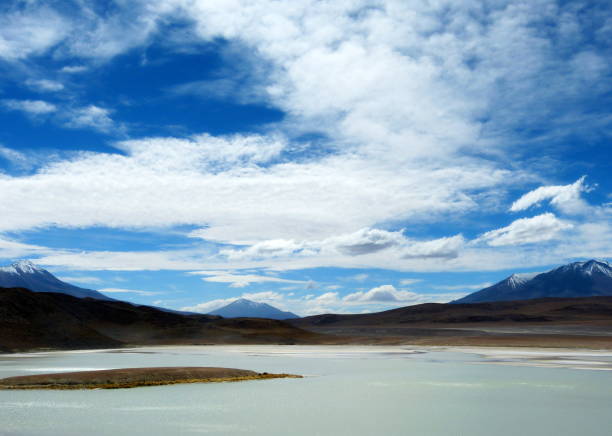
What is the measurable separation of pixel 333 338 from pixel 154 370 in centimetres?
8326

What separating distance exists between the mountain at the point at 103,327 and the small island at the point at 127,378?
5349 centimetres

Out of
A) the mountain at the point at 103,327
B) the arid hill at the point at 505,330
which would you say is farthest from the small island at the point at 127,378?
the arid hill at the point at 505,330

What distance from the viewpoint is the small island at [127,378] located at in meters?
29.6

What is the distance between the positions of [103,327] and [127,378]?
10100 centimetres

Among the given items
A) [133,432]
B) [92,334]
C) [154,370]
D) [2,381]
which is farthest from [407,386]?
[92,334]

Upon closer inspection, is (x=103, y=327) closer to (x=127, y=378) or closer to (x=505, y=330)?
(x=505, y=330)

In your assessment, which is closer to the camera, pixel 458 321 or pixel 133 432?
pixel 133 432

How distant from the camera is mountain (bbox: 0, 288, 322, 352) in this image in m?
87.8

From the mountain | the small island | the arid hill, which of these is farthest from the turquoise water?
the mountain

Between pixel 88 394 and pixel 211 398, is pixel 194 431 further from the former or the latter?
pixel 88 394

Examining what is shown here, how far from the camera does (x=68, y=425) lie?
706 inches

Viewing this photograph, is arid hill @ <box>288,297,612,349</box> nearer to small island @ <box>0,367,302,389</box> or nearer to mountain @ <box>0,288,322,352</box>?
mountain @ <box>0,288,322,352</box>

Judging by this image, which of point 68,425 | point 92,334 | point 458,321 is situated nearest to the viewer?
point 68,425

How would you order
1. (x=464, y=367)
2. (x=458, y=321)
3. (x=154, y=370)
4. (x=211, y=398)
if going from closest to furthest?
(x=211, y=398) < (x=154, y=370) < (x=464, y=367) < (x=458, y=321)
